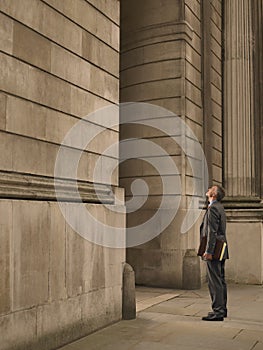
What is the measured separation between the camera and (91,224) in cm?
695

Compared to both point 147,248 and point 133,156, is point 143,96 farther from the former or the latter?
point 147,248

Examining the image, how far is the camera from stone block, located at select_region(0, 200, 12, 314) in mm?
5285

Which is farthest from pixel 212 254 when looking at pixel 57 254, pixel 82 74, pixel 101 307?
pixel 82 74

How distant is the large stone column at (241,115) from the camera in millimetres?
13361

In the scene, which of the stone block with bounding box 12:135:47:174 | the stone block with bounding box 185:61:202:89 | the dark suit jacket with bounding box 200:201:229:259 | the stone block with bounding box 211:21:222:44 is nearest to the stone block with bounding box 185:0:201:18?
the stone block with bounding box 211:21:222:44

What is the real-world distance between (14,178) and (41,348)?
1.90 metres

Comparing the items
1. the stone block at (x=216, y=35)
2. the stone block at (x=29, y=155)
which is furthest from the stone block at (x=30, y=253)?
the stone block at (x=216, y=35)

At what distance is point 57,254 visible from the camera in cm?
619

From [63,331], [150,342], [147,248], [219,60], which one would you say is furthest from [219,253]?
[219,60]

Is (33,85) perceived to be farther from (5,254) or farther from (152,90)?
(152,90)

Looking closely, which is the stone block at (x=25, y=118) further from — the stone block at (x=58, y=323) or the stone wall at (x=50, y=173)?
the stone block at (x=58, y=323)

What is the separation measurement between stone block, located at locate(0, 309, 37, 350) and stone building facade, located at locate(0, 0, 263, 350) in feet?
0.05

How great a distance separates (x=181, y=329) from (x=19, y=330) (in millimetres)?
2483

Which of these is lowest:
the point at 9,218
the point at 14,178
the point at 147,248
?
the point at 147,248
